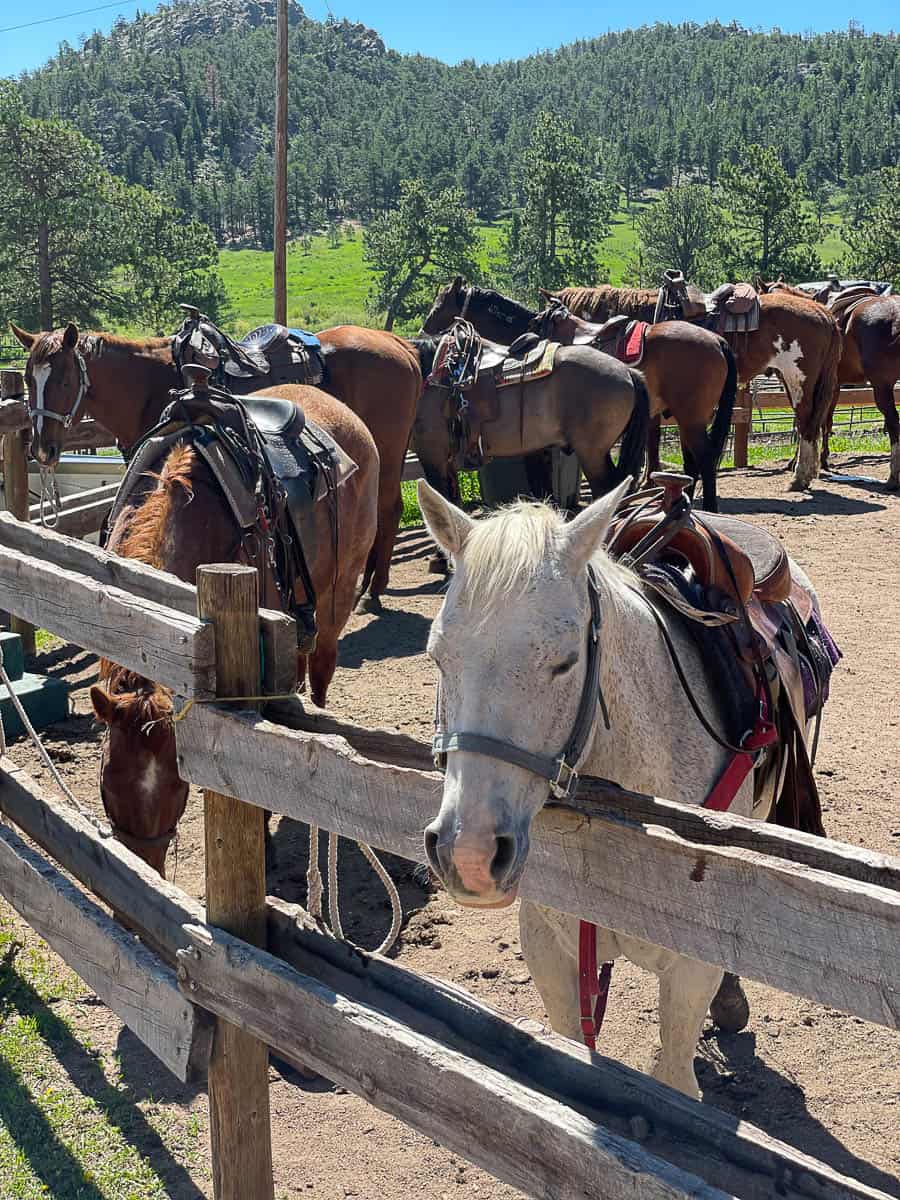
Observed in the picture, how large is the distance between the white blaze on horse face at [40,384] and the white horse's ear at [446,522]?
225 inches

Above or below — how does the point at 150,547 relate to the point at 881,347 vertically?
below

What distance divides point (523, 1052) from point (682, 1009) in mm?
639

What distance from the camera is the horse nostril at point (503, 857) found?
5.06ft

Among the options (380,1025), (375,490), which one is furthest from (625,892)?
(375,490)

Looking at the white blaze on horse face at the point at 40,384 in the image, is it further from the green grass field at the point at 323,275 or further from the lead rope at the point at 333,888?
the green grass field at the point at 323,275

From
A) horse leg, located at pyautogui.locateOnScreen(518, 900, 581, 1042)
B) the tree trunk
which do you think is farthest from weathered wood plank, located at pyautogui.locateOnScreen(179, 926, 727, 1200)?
the tree trunk

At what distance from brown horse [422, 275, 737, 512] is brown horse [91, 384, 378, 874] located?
484 centimetres

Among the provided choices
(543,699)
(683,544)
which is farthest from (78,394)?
(543,699)

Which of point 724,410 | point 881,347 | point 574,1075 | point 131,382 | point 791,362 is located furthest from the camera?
point 881,347

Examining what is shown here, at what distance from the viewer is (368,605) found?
8.10m

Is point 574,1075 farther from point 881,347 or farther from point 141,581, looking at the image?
point 881,347

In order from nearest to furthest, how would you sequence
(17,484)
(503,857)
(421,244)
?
(503,857)
(17,484)
(421,244)

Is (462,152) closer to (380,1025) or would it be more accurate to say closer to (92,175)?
(92,175)

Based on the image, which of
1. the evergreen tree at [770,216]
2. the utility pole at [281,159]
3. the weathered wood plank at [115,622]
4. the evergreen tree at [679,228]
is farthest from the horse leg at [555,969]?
the evergreen tree at [679,228]
